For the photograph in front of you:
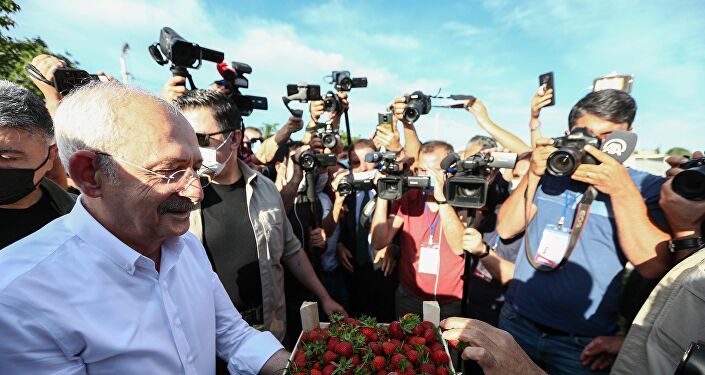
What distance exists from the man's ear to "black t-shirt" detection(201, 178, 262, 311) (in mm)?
1102

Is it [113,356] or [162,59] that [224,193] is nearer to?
[162,59]

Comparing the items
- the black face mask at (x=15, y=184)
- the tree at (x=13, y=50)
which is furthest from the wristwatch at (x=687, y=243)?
the tree at (x=13, y=50)

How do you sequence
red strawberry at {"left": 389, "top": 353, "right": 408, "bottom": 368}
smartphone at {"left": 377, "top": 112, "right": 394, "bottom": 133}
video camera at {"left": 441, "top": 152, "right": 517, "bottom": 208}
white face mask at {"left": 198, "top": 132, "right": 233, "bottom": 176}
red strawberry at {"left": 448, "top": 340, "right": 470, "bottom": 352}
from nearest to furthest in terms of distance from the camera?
red strawberry at {"left": 389, "top": 353, "right": 408, "bottom": 368} < red strawberry at {"left": 448, "top": 340, "right": 470, "bottom": 352} < white face mask at {"left": 198, "top": 132, "right": 233, "bottom": 176} < video camera at {"left": 441, "top": 152, "right": 517, "bottom": 208} < smartphone at {"left": 377, "top": 112, "right": 394, "bottom": 133}

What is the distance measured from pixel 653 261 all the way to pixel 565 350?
31.6 inches

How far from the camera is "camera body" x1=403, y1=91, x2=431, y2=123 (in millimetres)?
3260

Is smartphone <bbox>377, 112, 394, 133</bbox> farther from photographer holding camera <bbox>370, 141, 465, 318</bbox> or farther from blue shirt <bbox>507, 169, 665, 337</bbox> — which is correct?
blue shirt <bbox>507, 169, 665, 337</bbox>

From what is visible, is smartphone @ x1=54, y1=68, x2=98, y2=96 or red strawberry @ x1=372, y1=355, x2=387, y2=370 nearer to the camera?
red strawberry @ x1=372, y1=355, x2=387, y2=370

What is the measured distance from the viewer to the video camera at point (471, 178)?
225 centimetres

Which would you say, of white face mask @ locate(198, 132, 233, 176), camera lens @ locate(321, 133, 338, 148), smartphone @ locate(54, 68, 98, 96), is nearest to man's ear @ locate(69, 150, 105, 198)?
white face mask @ locate(198, 132, 233, 176)

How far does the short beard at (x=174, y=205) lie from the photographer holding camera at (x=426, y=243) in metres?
2.01

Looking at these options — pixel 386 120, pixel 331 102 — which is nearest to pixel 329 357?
pixel 386 120

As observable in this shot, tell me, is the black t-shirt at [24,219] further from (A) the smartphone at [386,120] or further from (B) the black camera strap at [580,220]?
(B) the black camera strap at [580,220]

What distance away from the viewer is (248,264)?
2.25 meters

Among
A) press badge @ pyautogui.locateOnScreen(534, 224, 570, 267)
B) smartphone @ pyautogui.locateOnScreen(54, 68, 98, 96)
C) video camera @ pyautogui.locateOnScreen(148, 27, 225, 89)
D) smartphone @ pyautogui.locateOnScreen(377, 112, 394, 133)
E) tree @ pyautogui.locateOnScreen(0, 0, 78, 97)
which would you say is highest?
tree @ pyautogui.locateOnScreen(0, 0, 78, 97)
